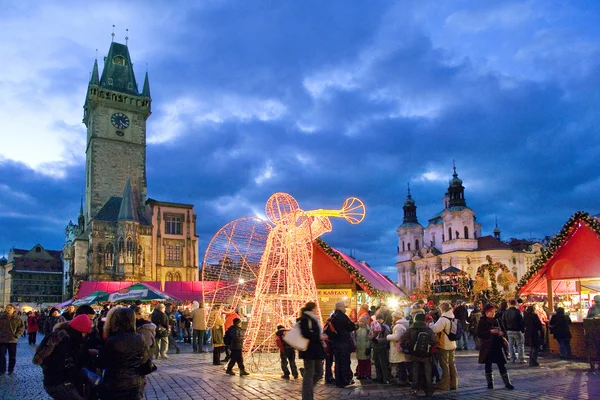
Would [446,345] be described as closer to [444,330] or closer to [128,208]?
[444,330]

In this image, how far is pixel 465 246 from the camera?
86625 millimetres

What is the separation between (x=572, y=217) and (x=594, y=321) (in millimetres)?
4168

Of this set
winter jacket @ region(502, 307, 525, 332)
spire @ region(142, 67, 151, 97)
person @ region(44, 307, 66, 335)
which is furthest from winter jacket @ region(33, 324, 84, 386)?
spire @ region(142, 67, 151, 97)

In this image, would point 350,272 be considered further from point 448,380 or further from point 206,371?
point 448,380

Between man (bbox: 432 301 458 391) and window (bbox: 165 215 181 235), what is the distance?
151ft

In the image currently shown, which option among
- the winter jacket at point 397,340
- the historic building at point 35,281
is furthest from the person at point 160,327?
the historic building at point 35,281

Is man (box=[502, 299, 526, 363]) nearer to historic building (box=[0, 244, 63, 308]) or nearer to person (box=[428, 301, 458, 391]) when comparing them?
person (box=[428, 301, 458, 391])

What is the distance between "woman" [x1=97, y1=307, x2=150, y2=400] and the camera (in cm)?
487

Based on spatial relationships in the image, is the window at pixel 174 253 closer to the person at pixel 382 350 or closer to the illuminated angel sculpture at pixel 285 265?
the illuminated angel sculpture at pixel 285 265

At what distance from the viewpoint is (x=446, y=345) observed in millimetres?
9352

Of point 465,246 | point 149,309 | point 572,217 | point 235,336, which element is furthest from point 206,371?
point 465,246

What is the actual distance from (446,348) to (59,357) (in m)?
6.53

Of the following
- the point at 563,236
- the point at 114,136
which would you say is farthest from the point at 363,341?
the point at 114,136

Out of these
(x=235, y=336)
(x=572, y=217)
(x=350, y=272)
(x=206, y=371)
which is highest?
(x=572, y=217)
